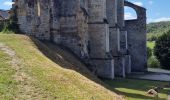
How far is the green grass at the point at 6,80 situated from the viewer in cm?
1619

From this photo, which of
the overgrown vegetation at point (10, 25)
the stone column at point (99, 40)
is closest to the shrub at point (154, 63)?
the stone column at point (99, 40)

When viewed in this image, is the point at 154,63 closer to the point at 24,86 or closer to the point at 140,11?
the point at 140,11

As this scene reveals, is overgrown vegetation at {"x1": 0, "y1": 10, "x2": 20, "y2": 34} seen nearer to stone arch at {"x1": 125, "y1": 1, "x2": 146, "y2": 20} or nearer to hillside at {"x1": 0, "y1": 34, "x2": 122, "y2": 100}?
hillside at {"x1": 0, "y1": 34, "x2": 122, "y2": 100}

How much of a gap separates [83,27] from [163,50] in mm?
28770

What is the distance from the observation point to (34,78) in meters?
18.1

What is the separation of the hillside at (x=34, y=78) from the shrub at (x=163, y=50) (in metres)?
36.4

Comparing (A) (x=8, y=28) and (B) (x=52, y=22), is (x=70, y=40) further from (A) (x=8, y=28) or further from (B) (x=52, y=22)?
(A) (x=8, y=28)

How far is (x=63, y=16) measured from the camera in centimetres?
3138

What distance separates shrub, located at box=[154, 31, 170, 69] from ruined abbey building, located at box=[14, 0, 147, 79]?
44.5ft

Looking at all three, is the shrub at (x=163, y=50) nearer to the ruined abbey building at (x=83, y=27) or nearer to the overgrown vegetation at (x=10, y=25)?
the ruined abbey building at (x=83, y=27)

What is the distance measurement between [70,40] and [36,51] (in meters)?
9.08

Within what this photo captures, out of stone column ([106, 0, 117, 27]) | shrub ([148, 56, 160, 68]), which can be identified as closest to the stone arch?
stone column ([106, 0, 117, 27])

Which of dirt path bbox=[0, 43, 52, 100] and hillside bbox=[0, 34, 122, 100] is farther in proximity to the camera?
hillside bbox=[0, 34, 122, 100]

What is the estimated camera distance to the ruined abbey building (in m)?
29.5
